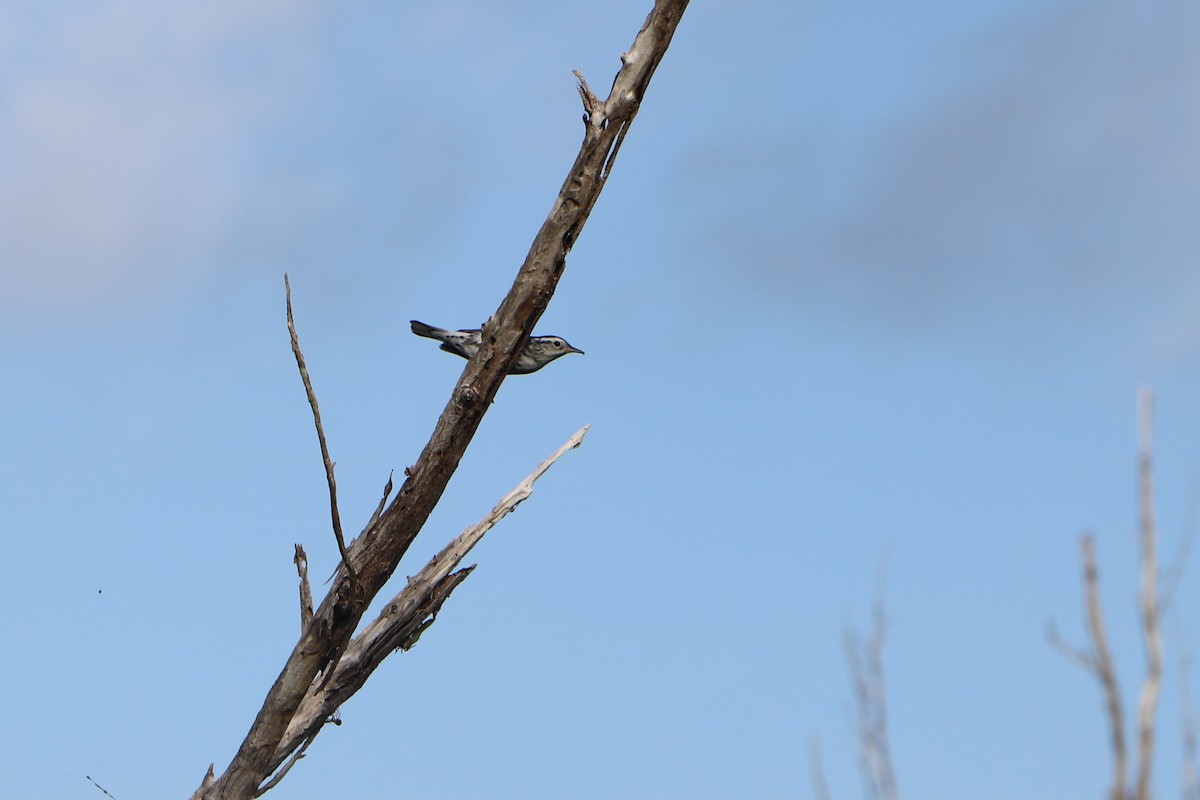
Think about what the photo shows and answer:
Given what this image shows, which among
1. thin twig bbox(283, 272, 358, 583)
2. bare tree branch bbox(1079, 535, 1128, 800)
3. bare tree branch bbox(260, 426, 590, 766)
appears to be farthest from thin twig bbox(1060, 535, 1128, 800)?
bare tree branch bbox(260, 426, 590, 766)

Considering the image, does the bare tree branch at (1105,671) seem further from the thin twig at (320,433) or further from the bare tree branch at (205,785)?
the bare tree branch at (205,785)

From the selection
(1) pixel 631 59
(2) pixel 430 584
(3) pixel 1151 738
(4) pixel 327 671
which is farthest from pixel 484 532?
(3) pixel 1151 738

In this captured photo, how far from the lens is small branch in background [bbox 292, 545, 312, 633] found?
8.82m

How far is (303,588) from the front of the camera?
8836 millimetres

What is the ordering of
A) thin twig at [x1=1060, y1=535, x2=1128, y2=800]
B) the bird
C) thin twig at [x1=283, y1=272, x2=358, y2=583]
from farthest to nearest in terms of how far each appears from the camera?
the bird
thin twig at [x1=283, y1=272, x2=358, y2=583]
thin twig at [x1=1060, y1=535, x2=1128, y2=800]

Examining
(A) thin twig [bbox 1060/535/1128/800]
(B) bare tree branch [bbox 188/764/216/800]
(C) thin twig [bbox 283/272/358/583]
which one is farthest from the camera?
(B) bare tree branch [bbox 188/764/216/800]

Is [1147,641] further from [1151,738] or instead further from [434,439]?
[434,439]

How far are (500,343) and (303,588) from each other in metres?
1.95

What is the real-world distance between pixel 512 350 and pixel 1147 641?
221 inches

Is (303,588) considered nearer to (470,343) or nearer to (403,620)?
(403,620)

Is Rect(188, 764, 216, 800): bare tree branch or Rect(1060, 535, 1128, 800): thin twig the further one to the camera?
Rect(188, 764, 216, 800): bare tree branch

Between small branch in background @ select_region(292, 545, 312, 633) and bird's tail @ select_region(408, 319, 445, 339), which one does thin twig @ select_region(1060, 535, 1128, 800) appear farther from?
Result: bird's tail @ select_region(408, 319, 445, 339)

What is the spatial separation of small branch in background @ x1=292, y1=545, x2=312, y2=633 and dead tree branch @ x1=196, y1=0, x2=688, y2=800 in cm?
8

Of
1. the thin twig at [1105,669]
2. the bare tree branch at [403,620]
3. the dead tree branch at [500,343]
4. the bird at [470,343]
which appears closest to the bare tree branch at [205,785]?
the bare tree branch at [403,620]
